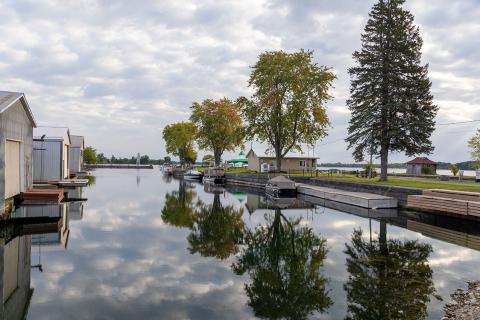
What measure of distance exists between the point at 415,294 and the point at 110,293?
7.64 meters

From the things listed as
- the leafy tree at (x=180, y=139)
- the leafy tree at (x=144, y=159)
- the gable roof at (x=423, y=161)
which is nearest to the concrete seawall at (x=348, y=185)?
the gable roof at (x=423, y=161)

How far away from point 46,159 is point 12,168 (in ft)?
53.8

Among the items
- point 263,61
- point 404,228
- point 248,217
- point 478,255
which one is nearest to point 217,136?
point 263,61

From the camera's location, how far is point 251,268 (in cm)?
1195

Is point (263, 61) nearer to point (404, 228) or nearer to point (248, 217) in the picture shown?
point (248, 217)

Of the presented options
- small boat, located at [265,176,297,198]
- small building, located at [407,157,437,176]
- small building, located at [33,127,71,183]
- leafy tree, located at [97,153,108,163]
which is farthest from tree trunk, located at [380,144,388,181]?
leafy tree, located at [97,153,108,163]

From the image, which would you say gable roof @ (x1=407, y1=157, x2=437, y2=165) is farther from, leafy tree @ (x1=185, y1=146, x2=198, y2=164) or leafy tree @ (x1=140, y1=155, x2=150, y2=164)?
leafy tree @ (x1=140, y1=155, x2=150, y2=164)

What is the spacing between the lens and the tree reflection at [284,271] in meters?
8.70

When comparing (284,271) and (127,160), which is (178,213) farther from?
(127,160)

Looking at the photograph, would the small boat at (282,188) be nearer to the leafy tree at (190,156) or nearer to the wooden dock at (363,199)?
the wooden dock at (363,199)

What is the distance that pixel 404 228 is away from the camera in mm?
19141

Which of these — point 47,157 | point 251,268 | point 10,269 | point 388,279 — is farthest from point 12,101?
point 388,279

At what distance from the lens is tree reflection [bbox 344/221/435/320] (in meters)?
8.49

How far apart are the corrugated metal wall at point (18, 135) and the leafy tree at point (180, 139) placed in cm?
6165
